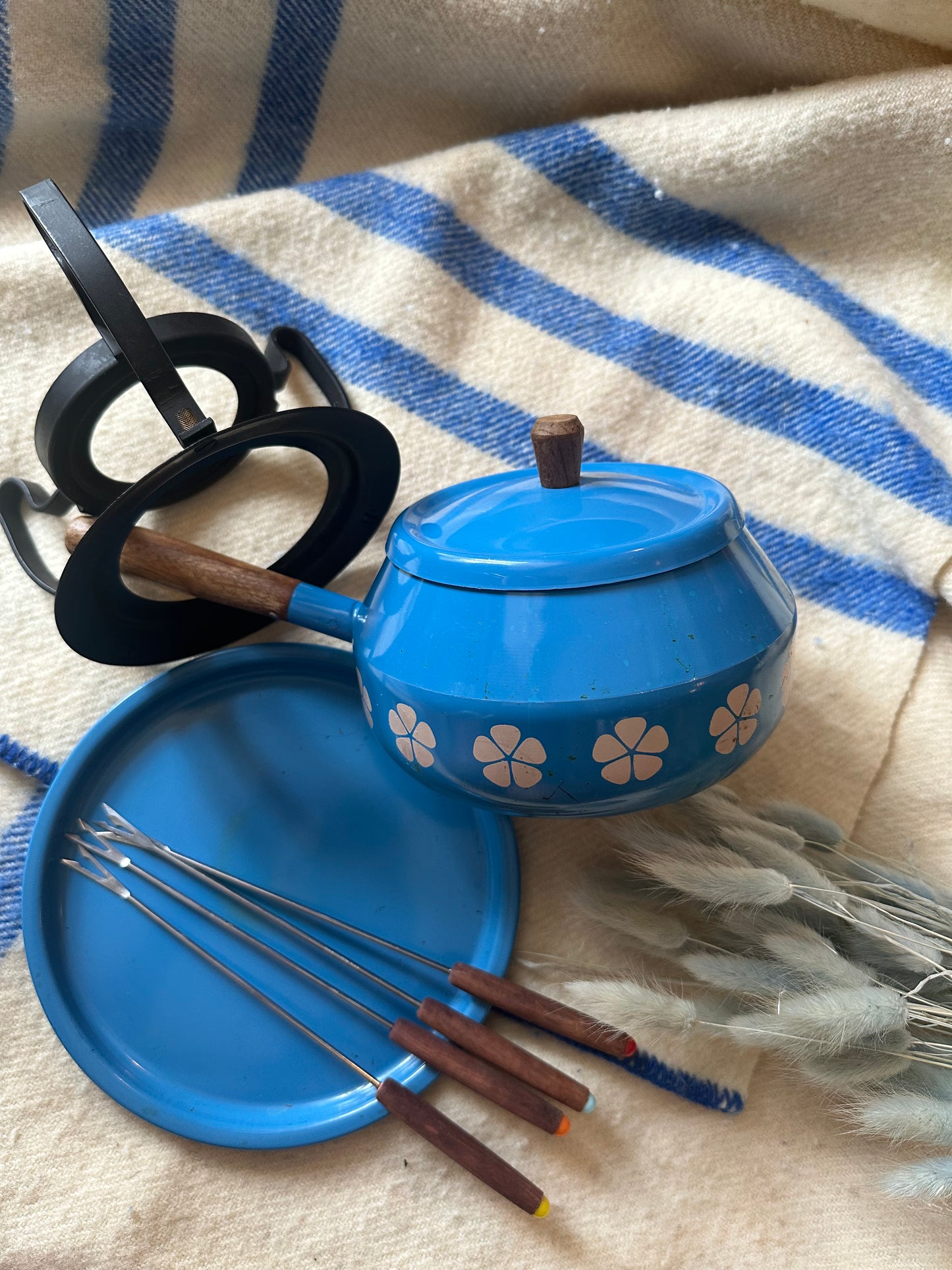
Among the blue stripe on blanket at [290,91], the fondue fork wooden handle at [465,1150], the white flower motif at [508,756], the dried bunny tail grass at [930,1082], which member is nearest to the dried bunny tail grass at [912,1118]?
the dried bunny tail grass at [930,1082]

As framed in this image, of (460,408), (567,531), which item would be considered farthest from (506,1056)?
(460,408)

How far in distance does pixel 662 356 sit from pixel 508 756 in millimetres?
404

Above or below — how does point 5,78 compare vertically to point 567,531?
above

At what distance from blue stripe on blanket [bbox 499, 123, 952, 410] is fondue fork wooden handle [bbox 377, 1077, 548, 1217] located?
26.2 inches

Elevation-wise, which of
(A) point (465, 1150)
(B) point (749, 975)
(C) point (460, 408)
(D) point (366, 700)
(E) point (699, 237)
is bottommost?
(A) point (465, 1150)

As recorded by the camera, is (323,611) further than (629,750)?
Yes

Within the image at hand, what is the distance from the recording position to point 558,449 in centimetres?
54

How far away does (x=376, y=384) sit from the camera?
0.73 meters

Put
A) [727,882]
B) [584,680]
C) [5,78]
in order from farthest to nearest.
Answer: [5,78] → [727,882] → [584,680]

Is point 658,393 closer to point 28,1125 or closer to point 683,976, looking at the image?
point 683,976

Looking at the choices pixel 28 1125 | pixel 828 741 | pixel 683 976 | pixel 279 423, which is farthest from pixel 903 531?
A: pixel 28 1125

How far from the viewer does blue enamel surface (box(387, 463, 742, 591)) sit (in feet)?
1.62

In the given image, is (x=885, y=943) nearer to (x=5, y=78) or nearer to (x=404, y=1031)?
A: (x=404, y=1031)

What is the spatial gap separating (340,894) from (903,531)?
517mm
